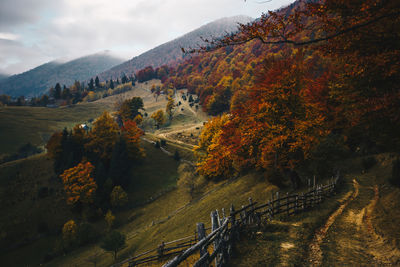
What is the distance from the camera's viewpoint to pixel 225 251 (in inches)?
332

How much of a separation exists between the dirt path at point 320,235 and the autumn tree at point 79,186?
4500 centimetres

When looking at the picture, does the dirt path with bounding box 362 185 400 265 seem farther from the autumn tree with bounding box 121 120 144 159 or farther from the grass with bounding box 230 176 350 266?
the autumn tree with bounding box 121 120 144 159

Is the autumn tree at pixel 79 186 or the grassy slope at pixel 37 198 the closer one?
the grassy slope at pixel 37 198

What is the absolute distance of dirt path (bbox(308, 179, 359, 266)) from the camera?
8.14 m

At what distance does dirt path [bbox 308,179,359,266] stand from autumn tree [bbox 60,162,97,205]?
45004 millimetres

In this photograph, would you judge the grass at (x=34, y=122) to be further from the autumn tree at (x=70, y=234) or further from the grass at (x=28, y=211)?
→ the autumn tree at (x=70, y=234)

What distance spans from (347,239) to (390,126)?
7.52 m

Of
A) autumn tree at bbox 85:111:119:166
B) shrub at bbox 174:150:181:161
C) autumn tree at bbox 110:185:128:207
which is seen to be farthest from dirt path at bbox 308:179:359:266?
autumn tree at bbox 85:111:119:166

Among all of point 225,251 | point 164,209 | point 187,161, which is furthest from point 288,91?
point 187,161

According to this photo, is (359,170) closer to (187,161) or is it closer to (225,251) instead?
(225,251)

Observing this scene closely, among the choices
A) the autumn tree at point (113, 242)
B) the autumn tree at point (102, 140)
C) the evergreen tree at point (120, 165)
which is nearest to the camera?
the autumn tree at point (113, 242)

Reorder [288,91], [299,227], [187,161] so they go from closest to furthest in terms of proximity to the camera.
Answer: [299,227], [288,91], [187,161]

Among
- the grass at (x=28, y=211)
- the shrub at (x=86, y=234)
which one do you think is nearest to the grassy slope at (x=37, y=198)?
the grass at (x=28, y=211)

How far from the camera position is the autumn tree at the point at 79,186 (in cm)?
4309
